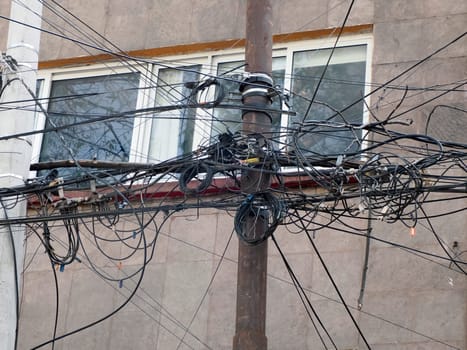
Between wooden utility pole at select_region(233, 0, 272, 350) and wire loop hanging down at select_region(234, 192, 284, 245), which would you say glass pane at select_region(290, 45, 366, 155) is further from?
wire loop hanging down at select_region(234, 192, 284, 245)

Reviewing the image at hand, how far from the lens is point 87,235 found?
13836mm

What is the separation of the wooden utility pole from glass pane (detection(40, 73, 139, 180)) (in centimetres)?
391

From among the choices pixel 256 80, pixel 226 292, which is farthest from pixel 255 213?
pixel 226 292

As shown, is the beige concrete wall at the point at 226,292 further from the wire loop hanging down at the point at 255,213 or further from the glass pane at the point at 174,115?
the wire loop hanging down at the point at 255,213

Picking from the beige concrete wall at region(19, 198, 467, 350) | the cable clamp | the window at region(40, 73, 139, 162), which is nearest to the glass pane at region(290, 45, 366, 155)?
the beige concrete wall at region(19, 198, 467, 350)

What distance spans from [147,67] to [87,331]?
11.6 ft

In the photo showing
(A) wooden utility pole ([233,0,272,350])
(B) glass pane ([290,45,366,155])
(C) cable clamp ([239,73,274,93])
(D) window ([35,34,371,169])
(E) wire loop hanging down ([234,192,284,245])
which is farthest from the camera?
(D) window ([35,34,371,169])

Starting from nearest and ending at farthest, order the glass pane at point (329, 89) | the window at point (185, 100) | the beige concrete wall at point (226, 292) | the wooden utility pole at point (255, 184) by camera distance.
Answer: the wooden utility pole at point (255, 184) < the beige concrete wall at point (226, 292) < the glass pane at point (329, 89) < the window at point (185, 100)

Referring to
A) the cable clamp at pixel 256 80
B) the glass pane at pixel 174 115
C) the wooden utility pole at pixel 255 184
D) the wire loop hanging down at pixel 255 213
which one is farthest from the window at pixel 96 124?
the wire loop hanging down at pixel 255 213

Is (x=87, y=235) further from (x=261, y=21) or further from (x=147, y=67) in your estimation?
(x=261, y=21)

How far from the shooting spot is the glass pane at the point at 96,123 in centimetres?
1472

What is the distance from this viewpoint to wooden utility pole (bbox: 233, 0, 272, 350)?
32.5ft

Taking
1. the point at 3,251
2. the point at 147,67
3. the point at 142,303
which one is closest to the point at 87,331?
the point at 142,303

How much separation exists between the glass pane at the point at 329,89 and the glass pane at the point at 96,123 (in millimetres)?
2218
